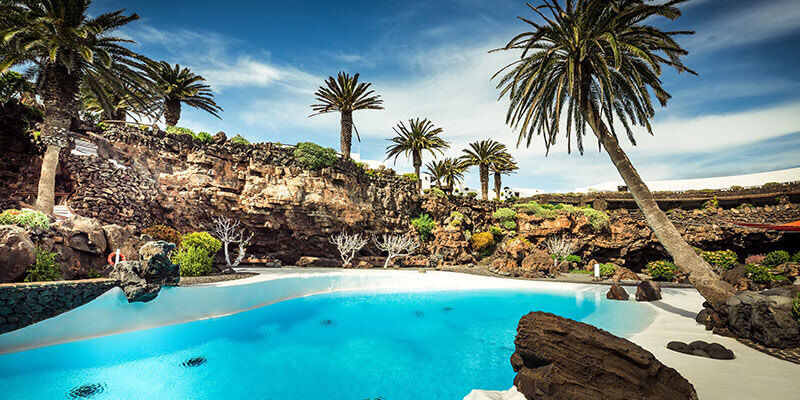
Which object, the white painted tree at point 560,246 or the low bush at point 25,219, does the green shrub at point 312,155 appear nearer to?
the low bush at point 25,219

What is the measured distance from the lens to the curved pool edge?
328 inches

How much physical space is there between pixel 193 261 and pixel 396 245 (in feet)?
47.2

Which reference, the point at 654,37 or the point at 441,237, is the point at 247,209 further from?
the point at 654,37

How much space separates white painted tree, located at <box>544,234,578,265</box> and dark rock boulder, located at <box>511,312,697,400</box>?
63.2ft

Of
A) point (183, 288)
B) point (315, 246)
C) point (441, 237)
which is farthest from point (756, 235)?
point (183, 288)

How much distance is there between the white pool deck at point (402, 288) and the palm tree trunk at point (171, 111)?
17.0 meters

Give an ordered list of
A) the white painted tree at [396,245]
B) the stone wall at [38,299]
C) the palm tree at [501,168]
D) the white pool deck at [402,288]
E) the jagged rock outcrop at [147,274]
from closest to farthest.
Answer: the white pool deck at [402,288] → the stone wall at [38,299] → the jagged rock outcrop at [147,274] → the white painted tree at [396,245] → the palm tree at [501,168]

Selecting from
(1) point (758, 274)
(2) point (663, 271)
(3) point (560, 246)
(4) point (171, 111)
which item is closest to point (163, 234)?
(4) point (171, 111)

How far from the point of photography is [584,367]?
14.6ft

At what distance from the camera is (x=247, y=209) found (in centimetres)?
2095

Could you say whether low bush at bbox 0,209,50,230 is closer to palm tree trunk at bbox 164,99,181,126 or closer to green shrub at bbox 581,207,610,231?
palm tree trunk at bbox 164,99,181,126

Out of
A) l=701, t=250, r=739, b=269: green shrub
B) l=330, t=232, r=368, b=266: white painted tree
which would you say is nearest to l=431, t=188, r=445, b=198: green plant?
l=330, t=232, r=368, b=266: white painted tree

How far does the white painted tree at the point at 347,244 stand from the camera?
2295 cm

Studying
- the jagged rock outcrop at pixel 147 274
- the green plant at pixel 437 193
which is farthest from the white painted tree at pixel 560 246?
the jagged rock outcrop at pixel 147 274
